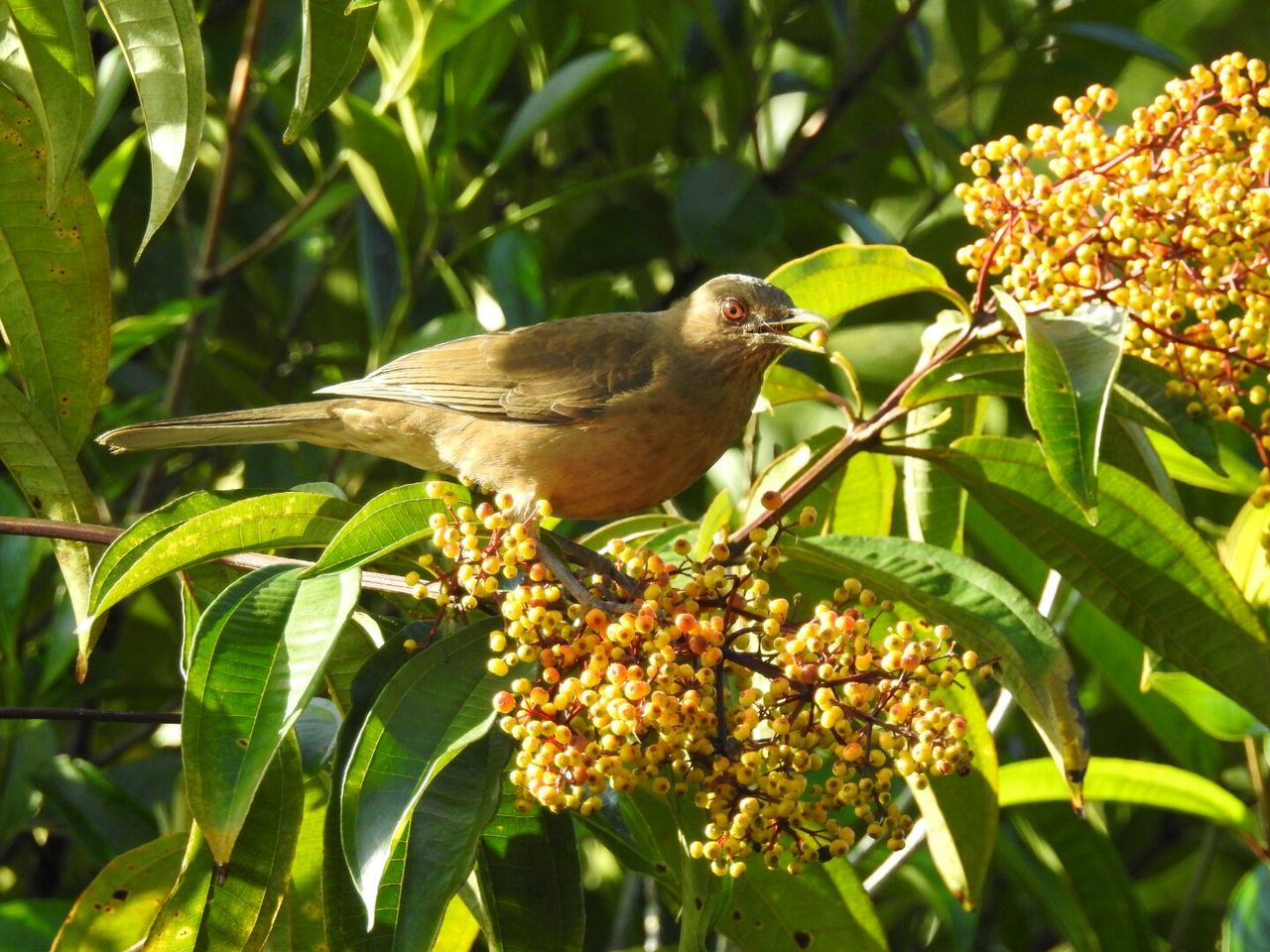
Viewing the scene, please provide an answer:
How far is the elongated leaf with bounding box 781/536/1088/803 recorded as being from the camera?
2.60 m

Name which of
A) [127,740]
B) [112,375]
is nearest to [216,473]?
[112,375]

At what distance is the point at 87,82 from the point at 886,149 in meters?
3.49

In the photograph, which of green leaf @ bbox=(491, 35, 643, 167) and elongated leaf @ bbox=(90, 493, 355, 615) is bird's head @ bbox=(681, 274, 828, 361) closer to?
green leaf @ bbox=(491, 35, 643, 167)

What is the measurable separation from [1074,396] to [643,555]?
0.78 m

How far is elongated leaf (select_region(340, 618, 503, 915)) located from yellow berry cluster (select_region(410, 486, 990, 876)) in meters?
0.07

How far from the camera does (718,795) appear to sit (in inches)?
88.2

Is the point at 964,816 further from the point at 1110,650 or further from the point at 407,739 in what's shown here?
the point at 1110,650

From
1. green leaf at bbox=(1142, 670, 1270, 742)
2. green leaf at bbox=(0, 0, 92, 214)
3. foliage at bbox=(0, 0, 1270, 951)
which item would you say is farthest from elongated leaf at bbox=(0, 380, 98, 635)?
green leaf at bbox=(1142, 670, 1270, 742)

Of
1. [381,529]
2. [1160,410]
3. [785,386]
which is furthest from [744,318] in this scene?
[381,529]

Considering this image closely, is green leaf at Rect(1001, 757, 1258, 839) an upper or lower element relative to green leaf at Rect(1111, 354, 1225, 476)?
lower

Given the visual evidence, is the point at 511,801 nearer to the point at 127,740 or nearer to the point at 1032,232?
the point at 1032,232

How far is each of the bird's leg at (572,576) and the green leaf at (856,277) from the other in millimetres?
748

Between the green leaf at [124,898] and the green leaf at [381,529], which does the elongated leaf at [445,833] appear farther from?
the green leaf at [124,898]

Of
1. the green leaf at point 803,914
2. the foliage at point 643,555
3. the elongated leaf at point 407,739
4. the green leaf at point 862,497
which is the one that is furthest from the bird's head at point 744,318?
Answer: the elongated leaf at point 407,739
